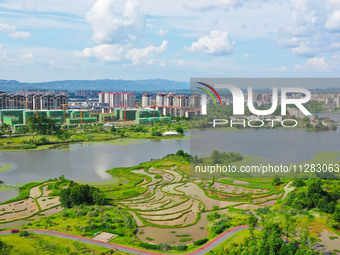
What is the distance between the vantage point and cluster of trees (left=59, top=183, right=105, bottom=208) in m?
6.34

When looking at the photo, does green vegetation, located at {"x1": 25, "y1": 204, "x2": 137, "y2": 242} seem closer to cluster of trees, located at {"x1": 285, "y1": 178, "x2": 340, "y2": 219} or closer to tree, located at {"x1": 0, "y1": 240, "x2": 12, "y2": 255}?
tree, located at {"x1": 0, "y1": 240, "x2": 12, "y2": 255}

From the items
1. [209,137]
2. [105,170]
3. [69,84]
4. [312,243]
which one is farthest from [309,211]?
[69,84]

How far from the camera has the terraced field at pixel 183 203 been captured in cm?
545

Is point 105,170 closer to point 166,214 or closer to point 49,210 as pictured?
point 49,210

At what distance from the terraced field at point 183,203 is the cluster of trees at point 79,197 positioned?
49cm

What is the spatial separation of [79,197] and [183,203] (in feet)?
6.81

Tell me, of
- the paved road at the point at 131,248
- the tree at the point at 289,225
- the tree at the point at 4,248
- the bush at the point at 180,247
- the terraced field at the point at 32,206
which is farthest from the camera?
the terraced field at the point at 32,206

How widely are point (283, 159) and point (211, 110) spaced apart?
2.06m

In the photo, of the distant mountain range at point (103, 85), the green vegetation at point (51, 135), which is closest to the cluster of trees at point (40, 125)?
the green vegetation at point (51, 135)

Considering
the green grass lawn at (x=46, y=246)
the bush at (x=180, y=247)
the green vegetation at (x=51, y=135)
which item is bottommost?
the bush at (x=180, y=247)

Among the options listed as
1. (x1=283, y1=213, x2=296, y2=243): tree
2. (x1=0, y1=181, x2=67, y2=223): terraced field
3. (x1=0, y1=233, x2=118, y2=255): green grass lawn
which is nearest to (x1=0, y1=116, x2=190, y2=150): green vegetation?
(x1=0, y1=181, x2=67, y2=223): terraced field

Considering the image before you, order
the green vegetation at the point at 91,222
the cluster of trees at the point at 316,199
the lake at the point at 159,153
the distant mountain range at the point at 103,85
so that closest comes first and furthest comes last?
the green vegetation at the point at 91,222 → the cluster of trees at the point at 316,199 → the lake at the point at 159,153 → the distant mountain range at the point at 103,85

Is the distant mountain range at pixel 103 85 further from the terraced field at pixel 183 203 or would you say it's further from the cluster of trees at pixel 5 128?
the terraced field at pixel 183 203

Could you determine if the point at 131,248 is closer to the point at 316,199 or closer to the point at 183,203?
the point at 183,203
